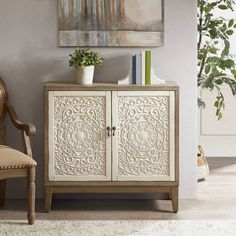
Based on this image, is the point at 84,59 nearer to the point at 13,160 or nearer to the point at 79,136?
the point at 79,136

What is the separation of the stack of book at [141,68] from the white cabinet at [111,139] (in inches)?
4.5

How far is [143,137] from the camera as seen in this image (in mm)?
4656

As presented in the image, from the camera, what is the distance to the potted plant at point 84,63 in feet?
15.4

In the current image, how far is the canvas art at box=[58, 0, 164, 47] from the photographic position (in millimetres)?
4945

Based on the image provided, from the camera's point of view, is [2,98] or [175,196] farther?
[2,98]

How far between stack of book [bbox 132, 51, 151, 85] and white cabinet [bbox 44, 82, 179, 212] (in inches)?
4.5

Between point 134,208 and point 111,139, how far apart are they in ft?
1.73

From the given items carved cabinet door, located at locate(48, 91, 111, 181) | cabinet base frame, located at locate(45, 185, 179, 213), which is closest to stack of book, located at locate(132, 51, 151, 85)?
carved cabinet door, located at locate(48, 91, 111, 181)

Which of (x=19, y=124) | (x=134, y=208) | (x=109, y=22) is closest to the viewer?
(x=19, y=124)

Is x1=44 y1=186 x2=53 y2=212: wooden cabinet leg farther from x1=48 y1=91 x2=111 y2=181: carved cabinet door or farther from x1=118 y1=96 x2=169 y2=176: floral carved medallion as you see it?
x1=118 y1=96 x2=169 y2=176: floral carved medallion

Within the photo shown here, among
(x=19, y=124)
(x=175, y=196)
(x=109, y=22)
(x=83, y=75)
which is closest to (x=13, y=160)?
(x=19, y=124)

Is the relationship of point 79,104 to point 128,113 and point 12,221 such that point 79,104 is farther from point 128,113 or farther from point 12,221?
point 12,221

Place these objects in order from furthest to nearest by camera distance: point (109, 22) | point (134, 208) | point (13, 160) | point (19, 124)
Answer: point (109, 22) → point (134, 208) → point (19, 124) → point (13, 160)

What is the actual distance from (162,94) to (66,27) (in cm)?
88
